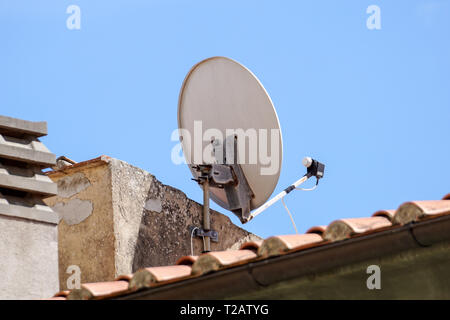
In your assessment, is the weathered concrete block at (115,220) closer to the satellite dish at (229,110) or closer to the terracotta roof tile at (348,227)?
the satellite dish at (229,110)

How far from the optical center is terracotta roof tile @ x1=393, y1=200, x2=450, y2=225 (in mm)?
4035

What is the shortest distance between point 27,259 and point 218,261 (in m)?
2.17

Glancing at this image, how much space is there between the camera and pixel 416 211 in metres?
4.08

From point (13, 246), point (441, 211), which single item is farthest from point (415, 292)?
point (13, 246)

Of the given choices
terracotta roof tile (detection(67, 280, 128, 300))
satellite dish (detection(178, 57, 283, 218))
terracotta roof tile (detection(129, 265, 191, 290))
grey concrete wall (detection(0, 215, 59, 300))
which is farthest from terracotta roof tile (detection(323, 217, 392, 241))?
satellite dish (detection(178, 57, 283, 218))

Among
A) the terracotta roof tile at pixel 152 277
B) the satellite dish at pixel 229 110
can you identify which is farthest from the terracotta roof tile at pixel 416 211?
the satellite dish at pixel 229 110

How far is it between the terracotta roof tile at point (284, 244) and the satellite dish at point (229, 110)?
3.09 meters

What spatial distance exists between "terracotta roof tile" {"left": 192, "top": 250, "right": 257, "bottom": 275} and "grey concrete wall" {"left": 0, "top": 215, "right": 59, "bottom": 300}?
198 centimetres

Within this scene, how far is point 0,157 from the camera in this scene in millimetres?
6500

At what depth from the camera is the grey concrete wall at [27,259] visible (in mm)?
6047

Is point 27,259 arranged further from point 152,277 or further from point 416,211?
point 416,211

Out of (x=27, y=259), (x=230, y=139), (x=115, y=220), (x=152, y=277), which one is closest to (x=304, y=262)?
(x=152, y=277)

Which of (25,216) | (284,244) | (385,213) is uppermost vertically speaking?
(25,216)
